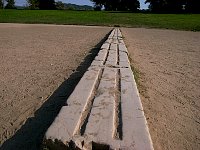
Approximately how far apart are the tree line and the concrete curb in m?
49.0

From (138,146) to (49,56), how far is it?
434 centimetres

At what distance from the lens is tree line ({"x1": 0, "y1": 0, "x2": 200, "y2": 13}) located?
166ft

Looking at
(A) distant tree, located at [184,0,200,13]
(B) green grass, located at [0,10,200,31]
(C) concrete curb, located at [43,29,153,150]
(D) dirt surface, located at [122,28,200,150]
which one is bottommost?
(D) dirt surface, located at [122,28,200,150]

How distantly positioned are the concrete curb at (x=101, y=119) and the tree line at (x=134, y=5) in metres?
49.0

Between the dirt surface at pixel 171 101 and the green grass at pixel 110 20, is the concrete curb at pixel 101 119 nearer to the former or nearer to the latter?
the dirt surface at pixel 171 101

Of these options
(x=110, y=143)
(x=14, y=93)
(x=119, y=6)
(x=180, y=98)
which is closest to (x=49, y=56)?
(x=14, y=93)

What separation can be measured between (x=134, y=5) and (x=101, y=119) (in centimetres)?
6197

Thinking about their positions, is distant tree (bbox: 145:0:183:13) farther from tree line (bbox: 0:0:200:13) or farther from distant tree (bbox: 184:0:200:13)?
distant tree (bbox: 184:0:200:13)

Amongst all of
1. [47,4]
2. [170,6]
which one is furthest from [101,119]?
[47,4]

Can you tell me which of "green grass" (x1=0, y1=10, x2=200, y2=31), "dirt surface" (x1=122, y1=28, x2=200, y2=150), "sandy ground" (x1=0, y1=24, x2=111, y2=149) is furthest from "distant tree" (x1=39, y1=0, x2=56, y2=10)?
"dirt surface" (x1=122, y1=28, x2=200, y2=150)

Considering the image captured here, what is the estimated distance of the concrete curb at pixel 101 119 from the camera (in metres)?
2.21

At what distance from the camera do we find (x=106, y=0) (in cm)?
6278

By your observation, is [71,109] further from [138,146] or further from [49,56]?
[49,56]

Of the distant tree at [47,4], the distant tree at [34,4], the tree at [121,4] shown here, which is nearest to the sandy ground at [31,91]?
the distant tree at [47,4]
